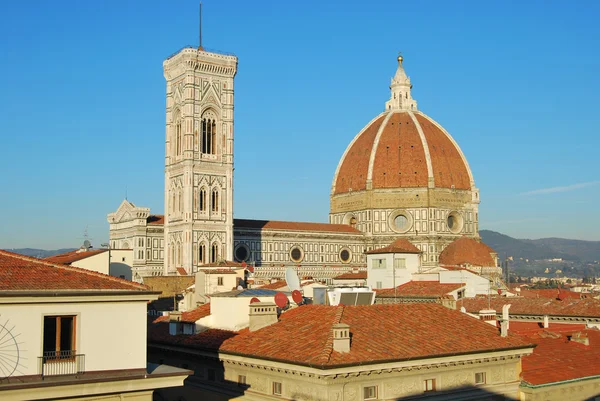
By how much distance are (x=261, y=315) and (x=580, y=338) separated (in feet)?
42.3

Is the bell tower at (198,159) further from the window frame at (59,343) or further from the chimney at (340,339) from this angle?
the window frame at (59,343)

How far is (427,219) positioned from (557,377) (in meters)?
85.0

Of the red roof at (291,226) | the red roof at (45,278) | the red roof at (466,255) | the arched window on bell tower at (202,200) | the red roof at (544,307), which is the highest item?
the arched window on bell tower at (202,200)

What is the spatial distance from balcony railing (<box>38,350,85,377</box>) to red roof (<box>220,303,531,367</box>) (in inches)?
218

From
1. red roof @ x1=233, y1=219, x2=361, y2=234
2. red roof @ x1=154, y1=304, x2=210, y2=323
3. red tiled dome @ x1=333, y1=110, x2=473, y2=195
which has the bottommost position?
red roof @ x1=154, y1=304, x2=210, y2=323

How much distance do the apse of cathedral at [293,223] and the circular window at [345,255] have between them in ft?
0.58

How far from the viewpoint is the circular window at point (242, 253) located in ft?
323

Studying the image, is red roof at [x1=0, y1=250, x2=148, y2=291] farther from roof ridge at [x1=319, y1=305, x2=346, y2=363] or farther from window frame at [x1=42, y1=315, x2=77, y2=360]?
roof ridge at [x1=319, y1=305, x2=346, y2=363]

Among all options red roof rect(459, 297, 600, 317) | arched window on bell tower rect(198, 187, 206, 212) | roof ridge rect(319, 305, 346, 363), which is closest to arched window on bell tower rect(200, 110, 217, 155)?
arched window on bell tower rect(198, 187, 206, 212)

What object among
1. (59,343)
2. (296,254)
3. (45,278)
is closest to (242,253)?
(296,254)

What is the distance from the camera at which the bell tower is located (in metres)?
91.4

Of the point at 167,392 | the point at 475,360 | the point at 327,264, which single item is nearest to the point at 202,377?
the point at 167,392

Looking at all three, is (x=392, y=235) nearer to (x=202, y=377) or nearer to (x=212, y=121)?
(x=212, y=121)

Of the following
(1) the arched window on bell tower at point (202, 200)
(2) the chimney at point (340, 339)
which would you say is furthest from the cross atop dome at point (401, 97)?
(2) the chimney at point (340, 339)
